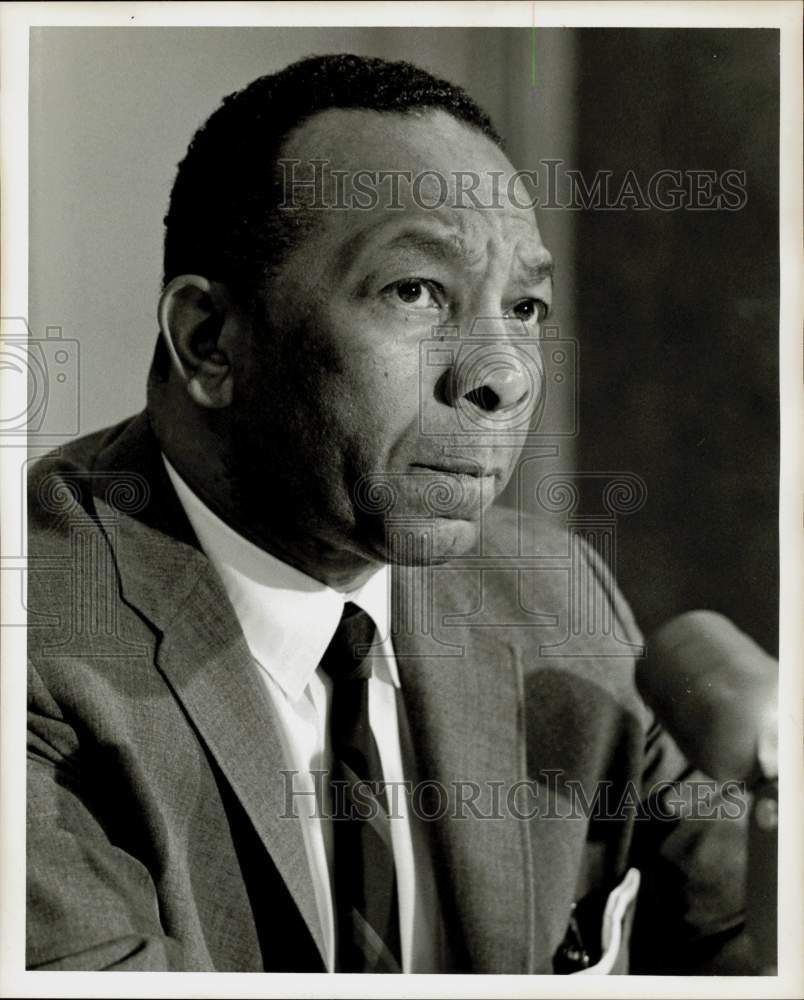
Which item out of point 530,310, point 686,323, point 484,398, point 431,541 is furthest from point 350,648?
point 686,323

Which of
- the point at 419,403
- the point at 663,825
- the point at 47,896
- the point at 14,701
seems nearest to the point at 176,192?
the point at 419,403

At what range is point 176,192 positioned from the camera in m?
1.62

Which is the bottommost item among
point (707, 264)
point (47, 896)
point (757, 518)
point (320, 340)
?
point (47, 896)

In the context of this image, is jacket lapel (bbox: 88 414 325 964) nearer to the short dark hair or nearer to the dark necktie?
the dark necktie

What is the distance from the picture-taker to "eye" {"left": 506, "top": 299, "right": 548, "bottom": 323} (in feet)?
5.35

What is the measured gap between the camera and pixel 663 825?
1.68m

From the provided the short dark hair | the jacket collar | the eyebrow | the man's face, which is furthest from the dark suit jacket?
the eyebrow

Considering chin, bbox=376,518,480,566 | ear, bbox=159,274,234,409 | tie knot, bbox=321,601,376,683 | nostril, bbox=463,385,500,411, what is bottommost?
tie knot, bbox=321,601,376,683

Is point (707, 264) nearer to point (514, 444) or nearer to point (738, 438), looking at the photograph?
point (738, 438)

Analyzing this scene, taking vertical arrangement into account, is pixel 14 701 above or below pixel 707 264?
below

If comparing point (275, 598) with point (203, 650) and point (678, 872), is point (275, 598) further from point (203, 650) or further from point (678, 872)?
point (678, 872)

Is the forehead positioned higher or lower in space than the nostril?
higher

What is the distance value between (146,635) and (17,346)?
41 centimetres

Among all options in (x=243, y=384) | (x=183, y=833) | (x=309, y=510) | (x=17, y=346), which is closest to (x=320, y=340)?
(x=243, y=384)
